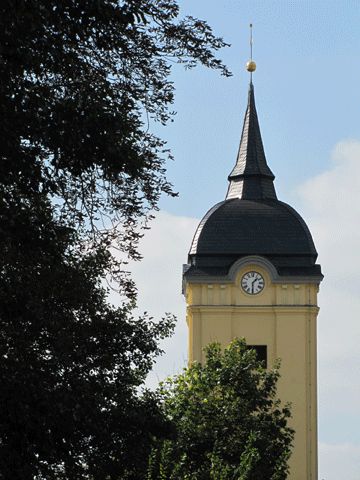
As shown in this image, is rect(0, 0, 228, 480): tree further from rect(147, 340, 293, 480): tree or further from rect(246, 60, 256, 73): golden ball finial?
rect(246, 60, 256, 73): golden ball finial

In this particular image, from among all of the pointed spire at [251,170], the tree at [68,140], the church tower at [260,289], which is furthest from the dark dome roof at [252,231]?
the tree at [68,140]

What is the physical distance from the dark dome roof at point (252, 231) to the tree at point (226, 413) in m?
25.0

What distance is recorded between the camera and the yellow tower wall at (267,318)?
3177 inches

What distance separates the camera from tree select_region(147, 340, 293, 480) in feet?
157

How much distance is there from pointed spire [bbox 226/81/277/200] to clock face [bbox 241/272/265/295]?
4.27m

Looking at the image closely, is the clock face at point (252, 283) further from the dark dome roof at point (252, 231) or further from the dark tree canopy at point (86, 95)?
the dark tree canopy at point (86, 95)

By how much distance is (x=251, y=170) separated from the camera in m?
84.6

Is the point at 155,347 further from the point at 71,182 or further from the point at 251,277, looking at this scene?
the point at 251,277

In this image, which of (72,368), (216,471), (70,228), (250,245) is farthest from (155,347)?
(250,245)

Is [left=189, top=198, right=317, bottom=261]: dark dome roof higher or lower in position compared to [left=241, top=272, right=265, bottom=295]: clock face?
higher

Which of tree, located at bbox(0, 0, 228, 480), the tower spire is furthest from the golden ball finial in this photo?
tree, located at bbox(0, 0, 228, 480)

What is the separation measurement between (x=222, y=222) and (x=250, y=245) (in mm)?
2217

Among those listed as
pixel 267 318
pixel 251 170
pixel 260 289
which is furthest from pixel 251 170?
pixel 267 318

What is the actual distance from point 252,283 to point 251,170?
6145mm
